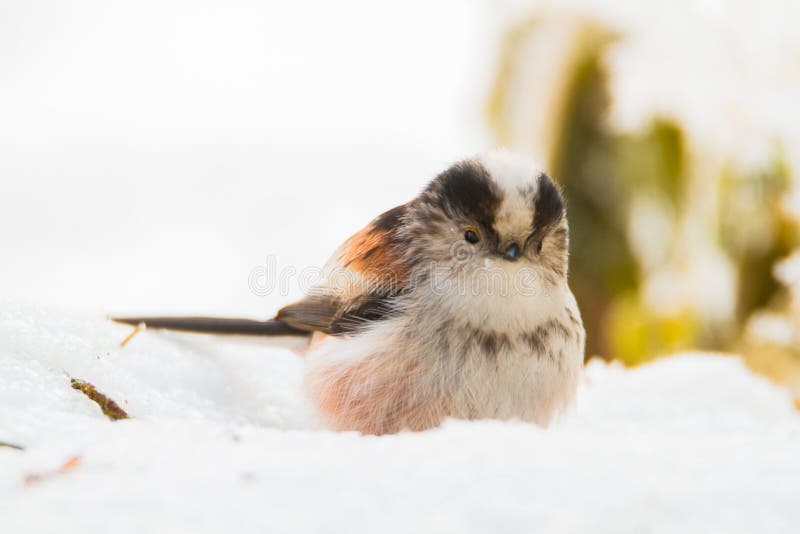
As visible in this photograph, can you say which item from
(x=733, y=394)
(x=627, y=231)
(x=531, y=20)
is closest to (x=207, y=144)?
(x=531, y=20)

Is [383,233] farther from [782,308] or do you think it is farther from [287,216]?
[287,216]

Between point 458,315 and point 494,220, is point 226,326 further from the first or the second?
point 494,220

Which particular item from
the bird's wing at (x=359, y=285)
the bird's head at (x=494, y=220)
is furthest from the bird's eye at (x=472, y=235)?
the bird's wing at (x=359, y=285)

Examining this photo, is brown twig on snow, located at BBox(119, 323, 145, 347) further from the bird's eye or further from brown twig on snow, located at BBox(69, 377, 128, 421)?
the bird's eye

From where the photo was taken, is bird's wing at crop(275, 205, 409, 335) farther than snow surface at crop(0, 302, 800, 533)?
Yes

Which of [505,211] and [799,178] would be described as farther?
[799,178]

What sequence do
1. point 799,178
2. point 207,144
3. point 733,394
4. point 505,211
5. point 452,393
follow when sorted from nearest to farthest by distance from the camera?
point 452,393, point 505,211, point 733,394, point 799,178, point 207,144

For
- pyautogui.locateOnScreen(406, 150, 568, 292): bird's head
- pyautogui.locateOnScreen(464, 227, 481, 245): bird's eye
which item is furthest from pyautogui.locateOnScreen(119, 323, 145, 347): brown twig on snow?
pyautogui.locateOnScreen(464, 227, 481, 245): bird's eye
